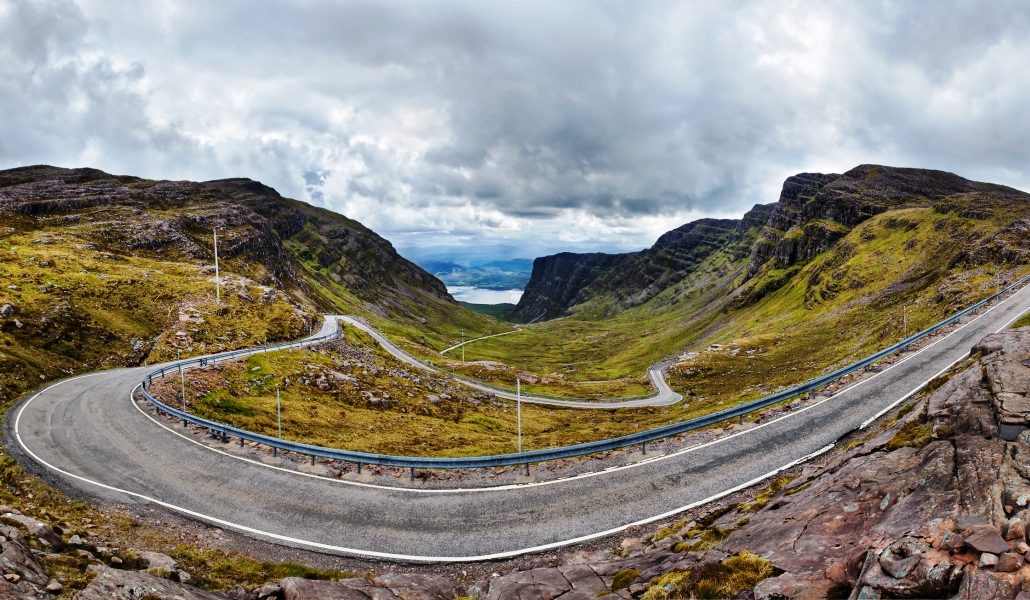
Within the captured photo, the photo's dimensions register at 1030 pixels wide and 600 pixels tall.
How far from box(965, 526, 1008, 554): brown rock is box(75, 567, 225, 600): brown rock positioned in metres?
19.8

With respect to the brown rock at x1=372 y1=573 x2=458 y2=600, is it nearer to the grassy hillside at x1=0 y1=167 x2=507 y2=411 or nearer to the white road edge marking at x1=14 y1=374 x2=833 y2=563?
the white road edge marking at x1=14 y1=374 x2=833 y2=563

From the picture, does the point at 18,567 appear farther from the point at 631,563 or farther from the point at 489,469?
the point at 489,469

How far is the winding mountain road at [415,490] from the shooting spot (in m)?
18.8

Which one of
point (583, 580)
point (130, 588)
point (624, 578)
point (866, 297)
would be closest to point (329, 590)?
point (130, 588)

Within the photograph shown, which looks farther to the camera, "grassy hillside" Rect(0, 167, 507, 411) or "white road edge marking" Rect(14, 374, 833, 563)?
"grassy hillside" Rect(0, 167, 507, 411)

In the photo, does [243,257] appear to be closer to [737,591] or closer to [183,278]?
[183,278]

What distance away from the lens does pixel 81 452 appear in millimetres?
26672

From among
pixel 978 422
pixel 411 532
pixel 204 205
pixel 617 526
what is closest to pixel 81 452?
pixel 411 532

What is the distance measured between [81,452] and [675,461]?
119ft

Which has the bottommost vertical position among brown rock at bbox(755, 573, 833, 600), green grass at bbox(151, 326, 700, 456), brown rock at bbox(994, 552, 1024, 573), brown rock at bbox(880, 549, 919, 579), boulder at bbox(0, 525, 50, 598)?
green grass at bbox(151, 326, 700, 456)

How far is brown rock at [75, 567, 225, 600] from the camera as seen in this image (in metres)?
11.3

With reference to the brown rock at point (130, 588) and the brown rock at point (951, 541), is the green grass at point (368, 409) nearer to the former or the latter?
the brown rock at point (130, 588)

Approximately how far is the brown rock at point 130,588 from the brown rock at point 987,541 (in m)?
19.8

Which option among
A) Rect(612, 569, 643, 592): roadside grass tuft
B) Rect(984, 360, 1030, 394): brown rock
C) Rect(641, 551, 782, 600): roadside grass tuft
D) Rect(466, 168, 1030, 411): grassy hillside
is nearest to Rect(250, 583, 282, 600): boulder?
Rect(612, 569, 643, 592): roadside grass tuft
